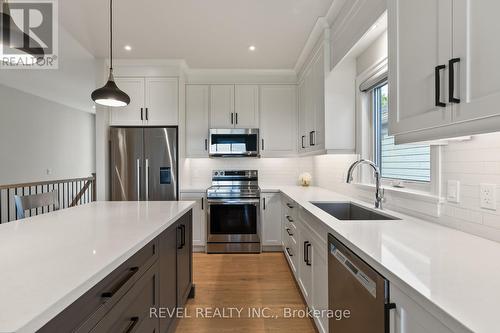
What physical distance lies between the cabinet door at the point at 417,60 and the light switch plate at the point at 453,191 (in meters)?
0.43

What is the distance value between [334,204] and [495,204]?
1291mm

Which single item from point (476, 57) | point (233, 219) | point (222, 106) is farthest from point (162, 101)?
point (476, 57)

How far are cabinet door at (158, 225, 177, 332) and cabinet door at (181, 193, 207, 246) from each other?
174cm

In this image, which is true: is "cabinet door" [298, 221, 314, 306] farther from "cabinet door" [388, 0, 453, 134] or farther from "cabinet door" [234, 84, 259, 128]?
"cabinet door" [234, 84, 259, 128]

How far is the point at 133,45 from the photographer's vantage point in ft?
10.3

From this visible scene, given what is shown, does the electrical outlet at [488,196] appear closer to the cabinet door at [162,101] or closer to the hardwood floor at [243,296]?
the hardwood floor at [243,296]

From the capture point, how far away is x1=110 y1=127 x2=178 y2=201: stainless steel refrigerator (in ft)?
11.7

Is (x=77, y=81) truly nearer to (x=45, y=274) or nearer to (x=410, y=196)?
(x=45, y=274)

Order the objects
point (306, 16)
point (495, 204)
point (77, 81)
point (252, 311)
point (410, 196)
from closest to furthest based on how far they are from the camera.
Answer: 1. point (495, 204)
2. point (410, 196)
3. point (252, 311)
4. point (306, 16)
5. point (77, 81)

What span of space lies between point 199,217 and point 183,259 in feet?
5.02

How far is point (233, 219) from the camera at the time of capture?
3633 millimetres

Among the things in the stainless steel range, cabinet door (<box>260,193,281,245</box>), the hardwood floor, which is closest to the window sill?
the hardwood floor

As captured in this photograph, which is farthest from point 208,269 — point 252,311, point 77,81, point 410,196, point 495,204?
point 77,81

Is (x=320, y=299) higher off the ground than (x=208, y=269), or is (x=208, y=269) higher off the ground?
(x=320, y=299)
